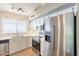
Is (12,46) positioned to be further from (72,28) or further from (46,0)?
(72,28)

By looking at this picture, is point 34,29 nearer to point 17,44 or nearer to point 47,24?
point 47,24

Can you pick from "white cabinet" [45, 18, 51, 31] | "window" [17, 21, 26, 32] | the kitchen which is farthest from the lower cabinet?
"white cabinet" [45, 18, 51, 31]

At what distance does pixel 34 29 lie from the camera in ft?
4.65

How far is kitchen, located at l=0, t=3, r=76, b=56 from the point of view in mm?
1339

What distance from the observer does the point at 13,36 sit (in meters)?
1.31

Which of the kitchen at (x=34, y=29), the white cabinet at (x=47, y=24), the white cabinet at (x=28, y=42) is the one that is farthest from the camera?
the white cabinet at (x=47, y=24)

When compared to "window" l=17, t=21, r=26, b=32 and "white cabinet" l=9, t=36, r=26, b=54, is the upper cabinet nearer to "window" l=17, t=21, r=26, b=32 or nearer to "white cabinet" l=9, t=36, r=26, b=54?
"window" l=17, t=21, r=26, b=32

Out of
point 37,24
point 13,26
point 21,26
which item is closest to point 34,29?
point 37,24

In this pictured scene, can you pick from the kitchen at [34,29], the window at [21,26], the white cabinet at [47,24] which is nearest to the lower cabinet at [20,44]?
the kitchen at [34,29]

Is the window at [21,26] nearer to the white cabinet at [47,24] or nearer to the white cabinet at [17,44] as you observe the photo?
the white cabinet at [17,44]

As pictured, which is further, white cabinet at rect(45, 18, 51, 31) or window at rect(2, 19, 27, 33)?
white cabinet at rect(45, 18, 51, 31)

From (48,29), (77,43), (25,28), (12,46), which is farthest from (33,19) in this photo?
(77,43)

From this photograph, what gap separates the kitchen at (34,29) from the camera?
134cm

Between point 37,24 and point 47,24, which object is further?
point 47,24
